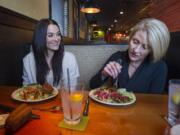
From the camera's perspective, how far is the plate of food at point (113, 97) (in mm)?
923

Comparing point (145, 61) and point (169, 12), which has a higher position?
point (169, 12)

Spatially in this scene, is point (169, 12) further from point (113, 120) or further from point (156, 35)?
point (113, 120)

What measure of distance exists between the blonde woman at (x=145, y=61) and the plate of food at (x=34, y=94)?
1.37ft

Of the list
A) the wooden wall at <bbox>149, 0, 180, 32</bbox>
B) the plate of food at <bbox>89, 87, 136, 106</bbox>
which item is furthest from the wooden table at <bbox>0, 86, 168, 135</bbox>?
the wooden wall at <bbox>149, 0, 180, 32</bbox>

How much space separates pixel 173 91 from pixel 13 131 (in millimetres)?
640

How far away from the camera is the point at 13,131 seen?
65 centimetres

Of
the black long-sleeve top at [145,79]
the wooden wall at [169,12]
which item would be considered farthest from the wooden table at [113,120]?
the wooden wall at [169,12]

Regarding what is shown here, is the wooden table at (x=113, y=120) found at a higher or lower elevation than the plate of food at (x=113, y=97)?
lower

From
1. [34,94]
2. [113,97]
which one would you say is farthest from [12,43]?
[113,97]

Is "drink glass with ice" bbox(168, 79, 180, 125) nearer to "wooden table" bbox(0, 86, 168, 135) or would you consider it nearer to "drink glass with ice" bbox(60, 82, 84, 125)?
"wooden table" bbox(0, 86, 168, 135)

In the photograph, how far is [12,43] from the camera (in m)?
1.65

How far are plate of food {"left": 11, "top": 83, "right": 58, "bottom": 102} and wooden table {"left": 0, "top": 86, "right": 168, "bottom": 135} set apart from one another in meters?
0.03

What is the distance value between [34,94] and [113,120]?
485mm

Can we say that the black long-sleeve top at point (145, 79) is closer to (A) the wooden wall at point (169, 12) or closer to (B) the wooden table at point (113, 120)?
(B) the wooden table at point (113, 120)
